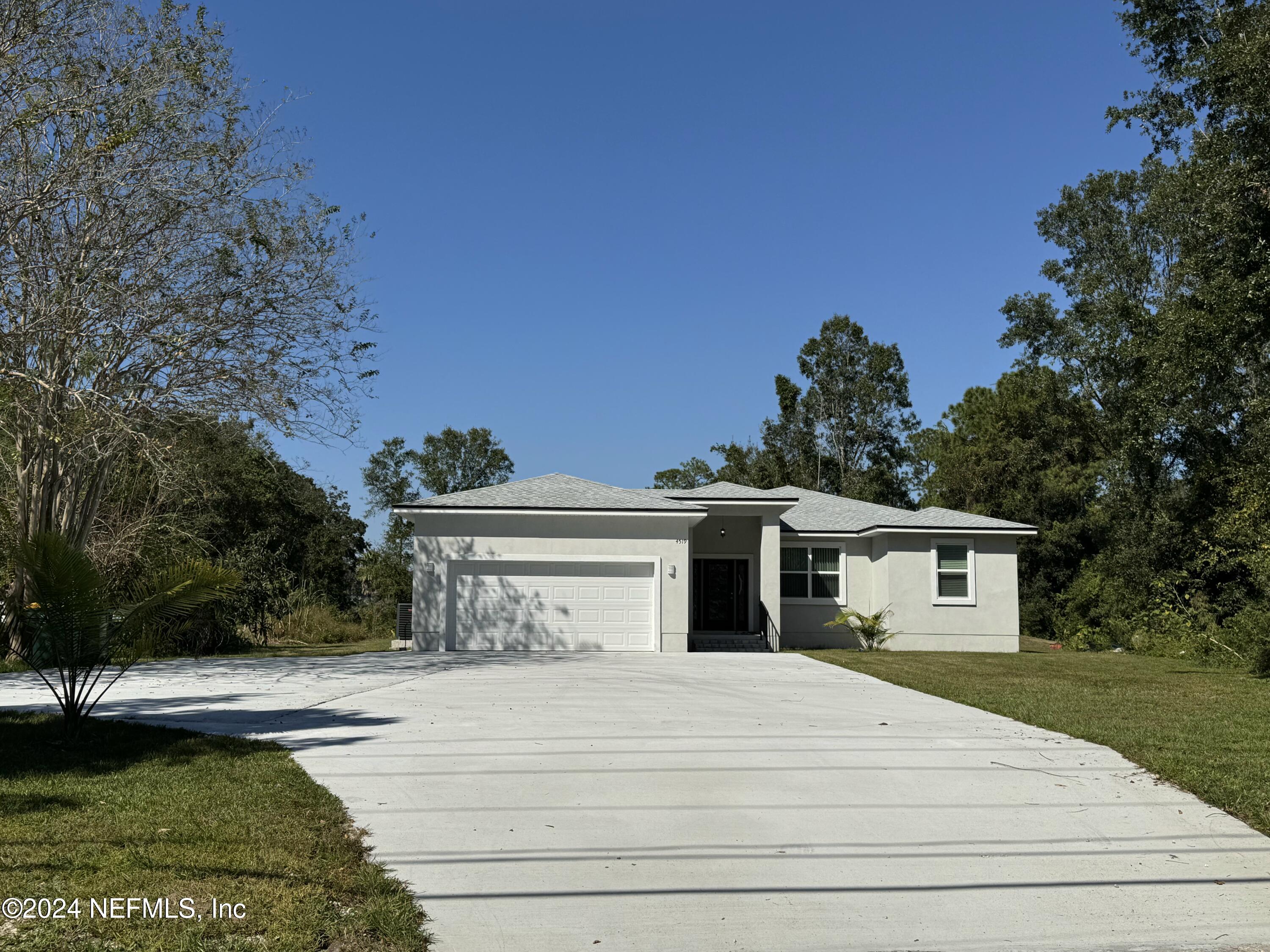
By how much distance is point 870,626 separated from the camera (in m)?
21.6

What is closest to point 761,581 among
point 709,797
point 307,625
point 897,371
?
point 307,625

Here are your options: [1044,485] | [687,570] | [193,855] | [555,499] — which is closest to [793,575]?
[687,570]

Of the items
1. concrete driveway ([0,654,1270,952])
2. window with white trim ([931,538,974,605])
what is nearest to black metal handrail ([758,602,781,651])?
window with white trim ([931,538,974,605])

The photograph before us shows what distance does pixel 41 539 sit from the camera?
7.97 m

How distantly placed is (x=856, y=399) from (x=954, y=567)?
21.8 metres

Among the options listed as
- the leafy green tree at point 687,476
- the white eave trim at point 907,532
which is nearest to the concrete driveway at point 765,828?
the white eave trim at point 907,532

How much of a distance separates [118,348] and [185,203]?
256cm

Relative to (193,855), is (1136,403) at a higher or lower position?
higher

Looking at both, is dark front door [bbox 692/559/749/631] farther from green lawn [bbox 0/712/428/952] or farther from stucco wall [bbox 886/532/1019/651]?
green lawn [bbox 0/712/428/952]

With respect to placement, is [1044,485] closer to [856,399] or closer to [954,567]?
[856,399]

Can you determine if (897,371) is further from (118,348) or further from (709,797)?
(709,797)

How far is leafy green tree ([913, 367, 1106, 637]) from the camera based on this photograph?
112 ft

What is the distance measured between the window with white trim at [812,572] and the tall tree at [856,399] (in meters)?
19.8

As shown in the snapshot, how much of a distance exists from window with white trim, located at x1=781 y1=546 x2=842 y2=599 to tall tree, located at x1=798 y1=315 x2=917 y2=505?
19849mm
